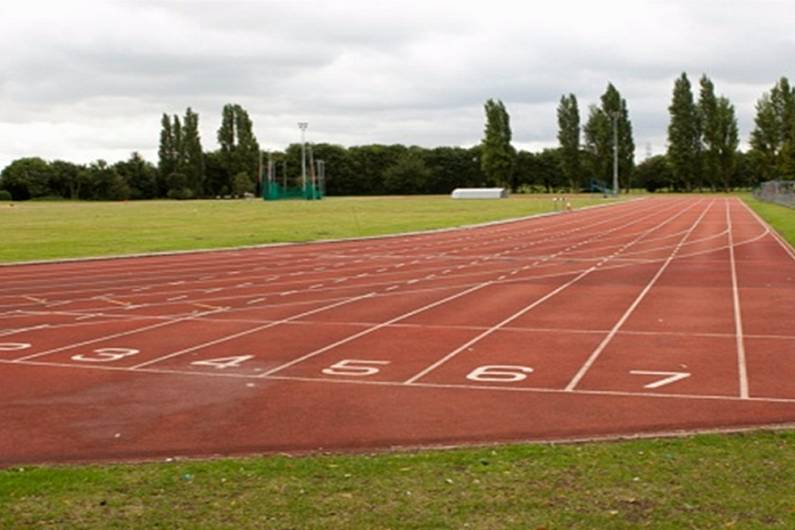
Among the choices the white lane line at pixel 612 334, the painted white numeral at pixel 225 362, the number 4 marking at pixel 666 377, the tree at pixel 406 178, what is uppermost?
the tree at pixel 406 178

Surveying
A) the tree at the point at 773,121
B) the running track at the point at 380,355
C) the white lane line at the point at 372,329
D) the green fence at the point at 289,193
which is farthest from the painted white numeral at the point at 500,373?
the tree at the point at 773,121

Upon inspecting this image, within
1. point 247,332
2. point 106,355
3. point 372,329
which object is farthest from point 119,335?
point 372,329

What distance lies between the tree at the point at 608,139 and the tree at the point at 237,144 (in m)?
44.0

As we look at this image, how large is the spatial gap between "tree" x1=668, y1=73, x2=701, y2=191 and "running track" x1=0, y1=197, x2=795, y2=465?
286 feet

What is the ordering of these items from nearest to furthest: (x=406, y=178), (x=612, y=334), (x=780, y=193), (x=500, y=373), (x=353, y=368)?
(x=500, y=373) < (x=353, y=368) < (x=612, y=334) < (x=780, y=193) < (x=406, y=178)

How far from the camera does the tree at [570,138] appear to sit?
114125 mm

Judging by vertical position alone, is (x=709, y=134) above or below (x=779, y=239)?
above

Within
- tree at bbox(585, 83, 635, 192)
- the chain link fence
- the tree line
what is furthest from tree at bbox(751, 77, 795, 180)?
the chain link fence

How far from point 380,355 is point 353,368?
2.74 feet

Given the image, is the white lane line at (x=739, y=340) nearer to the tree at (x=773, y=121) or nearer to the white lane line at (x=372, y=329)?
the white lane line at (x=372, y=329)

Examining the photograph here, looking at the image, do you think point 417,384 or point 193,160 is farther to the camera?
point 193,160

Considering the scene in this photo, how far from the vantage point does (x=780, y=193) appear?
6159 centimetres

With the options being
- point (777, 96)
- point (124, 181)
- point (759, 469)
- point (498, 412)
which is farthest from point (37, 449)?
point (124, 181)

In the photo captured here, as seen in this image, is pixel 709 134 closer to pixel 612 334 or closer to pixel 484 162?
pixel 484 162
